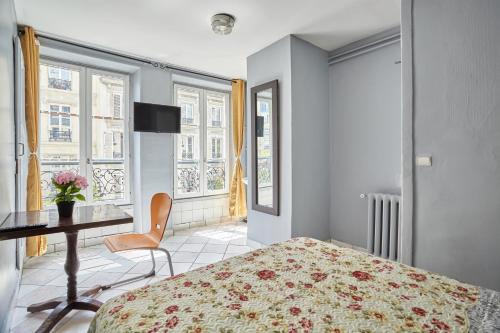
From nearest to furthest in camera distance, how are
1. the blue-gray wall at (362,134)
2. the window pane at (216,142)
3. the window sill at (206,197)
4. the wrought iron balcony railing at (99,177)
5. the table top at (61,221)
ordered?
1. the table top at (61,221)
2. the blue-gray wall at (362,134)
3. the wrought iron balcony railing at (99,177)
4. the window sill at (206,197)
5. the window pane at (216,142)

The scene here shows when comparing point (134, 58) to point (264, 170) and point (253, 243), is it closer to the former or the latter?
point (264, 170)

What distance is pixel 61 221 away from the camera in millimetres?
1861

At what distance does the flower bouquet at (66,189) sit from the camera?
1954 mm

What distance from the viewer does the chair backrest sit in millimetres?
2547

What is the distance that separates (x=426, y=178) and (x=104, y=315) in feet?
6.76

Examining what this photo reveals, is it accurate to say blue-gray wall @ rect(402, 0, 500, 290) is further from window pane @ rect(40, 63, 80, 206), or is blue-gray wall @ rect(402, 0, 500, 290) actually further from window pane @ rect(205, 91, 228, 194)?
window pane @ rect(40, 63, 80, 206)

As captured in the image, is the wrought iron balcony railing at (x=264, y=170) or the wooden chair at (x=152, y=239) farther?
the wrought iron balcony railing at (x=264, y=170)

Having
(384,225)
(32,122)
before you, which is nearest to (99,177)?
(32,122)

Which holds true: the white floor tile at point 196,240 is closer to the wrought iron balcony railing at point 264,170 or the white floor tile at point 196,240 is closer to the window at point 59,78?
the wrought iron balcony railing at point 264,170

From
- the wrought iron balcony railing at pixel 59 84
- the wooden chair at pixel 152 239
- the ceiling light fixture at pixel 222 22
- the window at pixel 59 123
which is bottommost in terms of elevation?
the wooden chair at pixel 152 239

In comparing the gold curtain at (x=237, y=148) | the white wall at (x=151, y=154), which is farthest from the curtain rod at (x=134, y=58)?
the gold curtain at (x=237, y=148)

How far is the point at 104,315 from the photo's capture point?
102cm

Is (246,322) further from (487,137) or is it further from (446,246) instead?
(487,137)

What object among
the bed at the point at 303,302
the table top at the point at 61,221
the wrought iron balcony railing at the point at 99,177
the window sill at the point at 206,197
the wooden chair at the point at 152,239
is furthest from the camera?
the window sill at the point at 206,197
